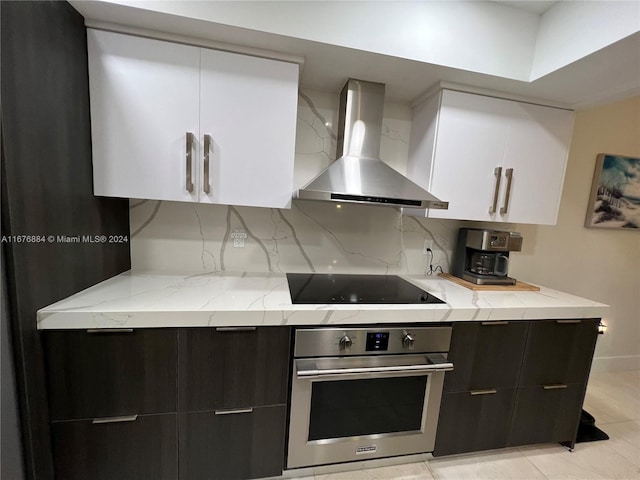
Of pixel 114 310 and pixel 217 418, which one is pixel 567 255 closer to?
pixel 217 418

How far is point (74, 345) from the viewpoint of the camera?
1066 mm

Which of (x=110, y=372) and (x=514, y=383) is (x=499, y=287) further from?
(x=110, y=372)

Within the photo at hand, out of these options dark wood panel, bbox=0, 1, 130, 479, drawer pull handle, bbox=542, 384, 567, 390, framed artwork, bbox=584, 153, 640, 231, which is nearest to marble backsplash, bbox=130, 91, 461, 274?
dark wood panel, bbox=0, 1, 130, 479

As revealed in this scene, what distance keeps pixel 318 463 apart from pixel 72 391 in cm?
114

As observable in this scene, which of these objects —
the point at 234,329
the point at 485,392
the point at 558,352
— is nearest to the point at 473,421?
the point at 485,392

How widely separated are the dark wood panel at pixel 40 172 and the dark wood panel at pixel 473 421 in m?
1.81

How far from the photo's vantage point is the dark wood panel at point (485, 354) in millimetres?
1421

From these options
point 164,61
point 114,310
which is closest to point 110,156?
point 164,61

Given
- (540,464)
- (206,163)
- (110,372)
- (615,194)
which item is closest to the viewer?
(110,372)

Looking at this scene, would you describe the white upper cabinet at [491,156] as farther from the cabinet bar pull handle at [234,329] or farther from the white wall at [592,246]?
the cabinet bar pull handle at [234,329]

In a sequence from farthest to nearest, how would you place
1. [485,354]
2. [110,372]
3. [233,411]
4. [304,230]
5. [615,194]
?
[615,194] < [304,230] < [485,354] < [233,411] < [110,372]

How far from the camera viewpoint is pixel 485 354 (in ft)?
4.80

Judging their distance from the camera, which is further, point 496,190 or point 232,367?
point 496,190

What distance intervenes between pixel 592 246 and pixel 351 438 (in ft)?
8.54
